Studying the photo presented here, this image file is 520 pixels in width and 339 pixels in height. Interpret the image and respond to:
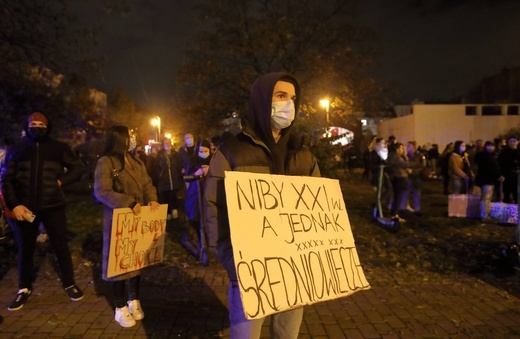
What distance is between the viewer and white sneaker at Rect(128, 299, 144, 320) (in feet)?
14.0

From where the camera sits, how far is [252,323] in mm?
2592

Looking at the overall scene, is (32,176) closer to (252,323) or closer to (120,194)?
(120,194)

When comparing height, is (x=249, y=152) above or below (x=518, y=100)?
below

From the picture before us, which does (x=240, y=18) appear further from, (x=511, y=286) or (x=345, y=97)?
(x=511, y=286)

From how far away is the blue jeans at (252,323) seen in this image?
2598 mm

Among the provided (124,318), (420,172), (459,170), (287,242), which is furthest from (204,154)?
(459,170)

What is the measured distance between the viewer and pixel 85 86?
35.6ft

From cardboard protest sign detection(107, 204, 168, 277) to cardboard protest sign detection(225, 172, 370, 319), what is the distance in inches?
76.8

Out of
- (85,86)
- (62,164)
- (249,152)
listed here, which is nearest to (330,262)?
(249,152)

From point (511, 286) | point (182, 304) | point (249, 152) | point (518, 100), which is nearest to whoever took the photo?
point (249, 152)

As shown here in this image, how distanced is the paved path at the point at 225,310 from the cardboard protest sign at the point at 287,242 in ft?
5.01

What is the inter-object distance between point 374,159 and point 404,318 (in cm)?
553

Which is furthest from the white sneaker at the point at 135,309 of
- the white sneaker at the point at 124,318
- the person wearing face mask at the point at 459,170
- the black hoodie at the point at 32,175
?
the person wearing face mask at the point at 459,170

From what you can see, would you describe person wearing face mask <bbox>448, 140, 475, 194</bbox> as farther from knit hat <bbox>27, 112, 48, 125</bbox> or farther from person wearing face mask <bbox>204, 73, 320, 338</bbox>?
knit hat <bbox>27, 112, 48, 125</bbox>
